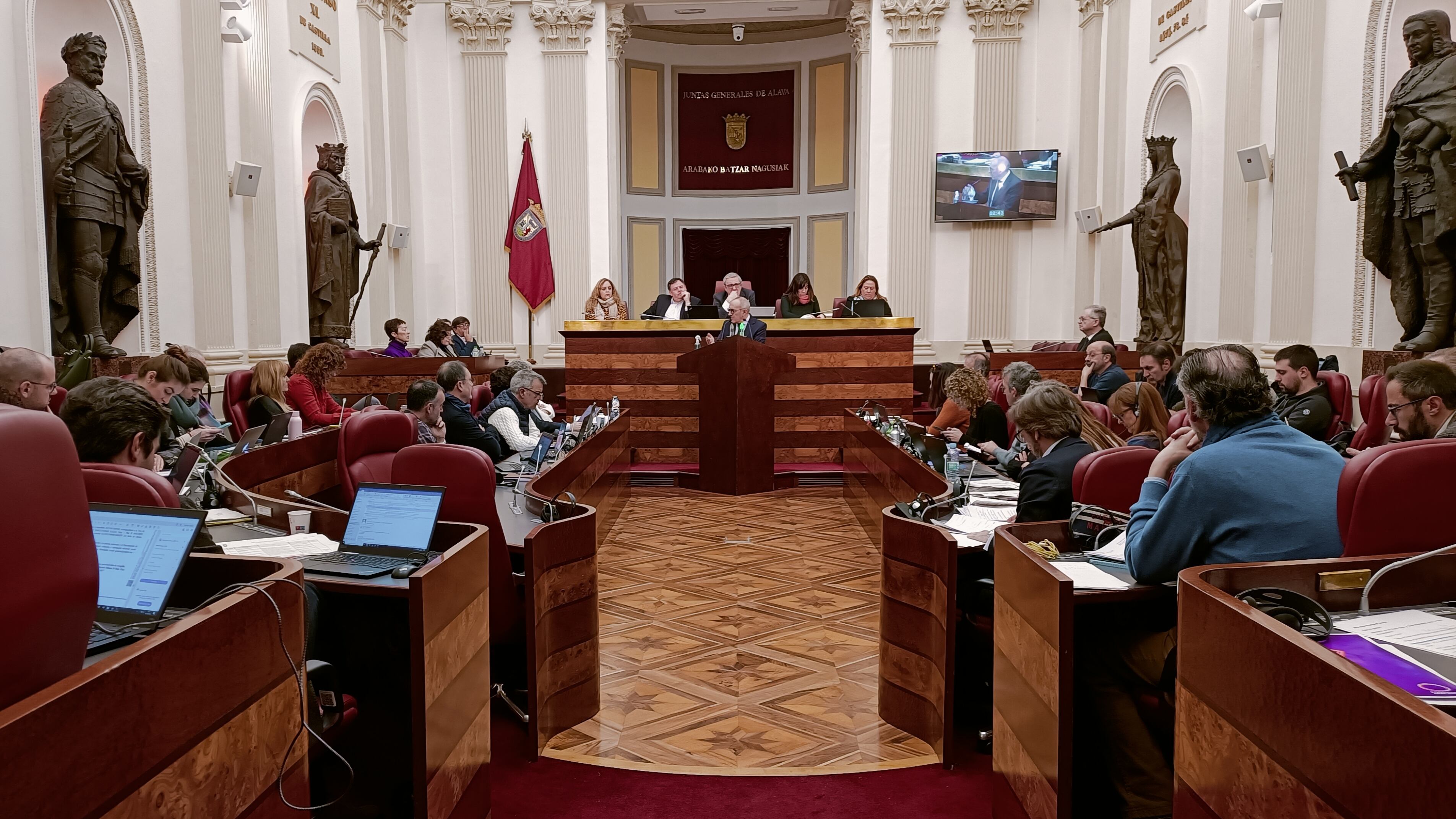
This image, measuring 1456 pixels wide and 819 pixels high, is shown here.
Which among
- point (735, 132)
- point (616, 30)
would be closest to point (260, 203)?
point (616, 30)

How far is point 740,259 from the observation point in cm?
1603

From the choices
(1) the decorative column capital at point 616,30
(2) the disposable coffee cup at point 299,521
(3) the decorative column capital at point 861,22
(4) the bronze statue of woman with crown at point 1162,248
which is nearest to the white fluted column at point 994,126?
(3) the decorative column capital at point 861,22

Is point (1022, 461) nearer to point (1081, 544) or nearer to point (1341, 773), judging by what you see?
point (1081, 544)

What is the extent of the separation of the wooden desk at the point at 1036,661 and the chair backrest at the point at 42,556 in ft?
5.75

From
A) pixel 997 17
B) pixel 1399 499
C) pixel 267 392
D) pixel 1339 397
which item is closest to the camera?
pixel 1399 499

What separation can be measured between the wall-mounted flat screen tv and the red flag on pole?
15.1 ft

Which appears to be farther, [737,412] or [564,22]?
[564,22]

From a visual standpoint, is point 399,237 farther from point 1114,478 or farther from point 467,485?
point 1114,478

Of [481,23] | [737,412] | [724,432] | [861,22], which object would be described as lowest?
[724,432]

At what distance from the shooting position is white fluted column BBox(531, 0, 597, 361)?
1139 cm

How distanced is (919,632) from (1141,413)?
213 cm

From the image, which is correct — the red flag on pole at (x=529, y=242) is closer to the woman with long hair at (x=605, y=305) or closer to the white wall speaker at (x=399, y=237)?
the white wall speaker at (x=399, y=237)

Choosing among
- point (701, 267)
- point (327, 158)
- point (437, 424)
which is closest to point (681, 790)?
point (437, 424)

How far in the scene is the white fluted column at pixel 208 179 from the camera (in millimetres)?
7051
